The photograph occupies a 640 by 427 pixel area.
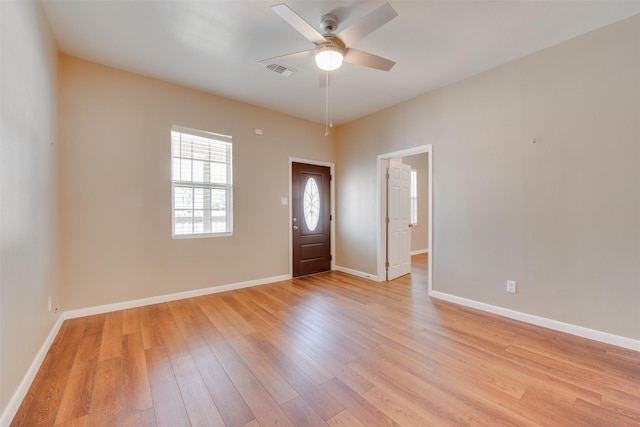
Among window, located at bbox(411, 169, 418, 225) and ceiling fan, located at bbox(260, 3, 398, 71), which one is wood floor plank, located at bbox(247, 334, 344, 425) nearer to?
ceiling fan, located at bbox(260, 3, 398, 71)

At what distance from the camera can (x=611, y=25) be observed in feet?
7.74

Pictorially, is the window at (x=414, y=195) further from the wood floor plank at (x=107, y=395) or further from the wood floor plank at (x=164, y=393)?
the wood floor plank at (x=107, y=395)

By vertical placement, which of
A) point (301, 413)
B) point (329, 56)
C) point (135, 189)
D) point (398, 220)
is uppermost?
point (329, 56)

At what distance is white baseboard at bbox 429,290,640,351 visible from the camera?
→ 2314mm

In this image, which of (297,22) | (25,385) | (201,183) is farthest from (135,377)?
(297,22)

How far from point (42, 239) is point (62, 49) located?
2117mm

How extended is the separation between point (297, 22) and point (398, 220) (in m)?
3.63

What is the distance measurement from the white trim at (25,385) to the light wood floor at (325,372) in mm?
47

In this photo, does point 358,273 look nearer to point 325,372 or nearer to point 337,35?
point 325,372

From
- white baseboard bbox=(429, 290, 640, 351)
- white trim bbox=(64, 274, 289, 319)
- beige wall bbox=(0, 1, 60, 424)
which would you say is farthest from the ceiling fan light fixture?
white trim bbox=(64, 274, 289, 319)

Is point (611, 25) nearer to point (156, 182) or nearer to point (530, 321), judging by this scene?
point (530, 321)

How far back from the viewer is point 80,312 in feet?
9.74

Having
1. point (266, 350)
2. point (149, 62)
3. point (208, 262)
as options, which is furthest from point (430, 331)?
point (149, 62)

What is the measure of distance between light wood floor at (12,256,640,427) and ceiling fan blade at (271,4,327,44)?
256 centimetres
